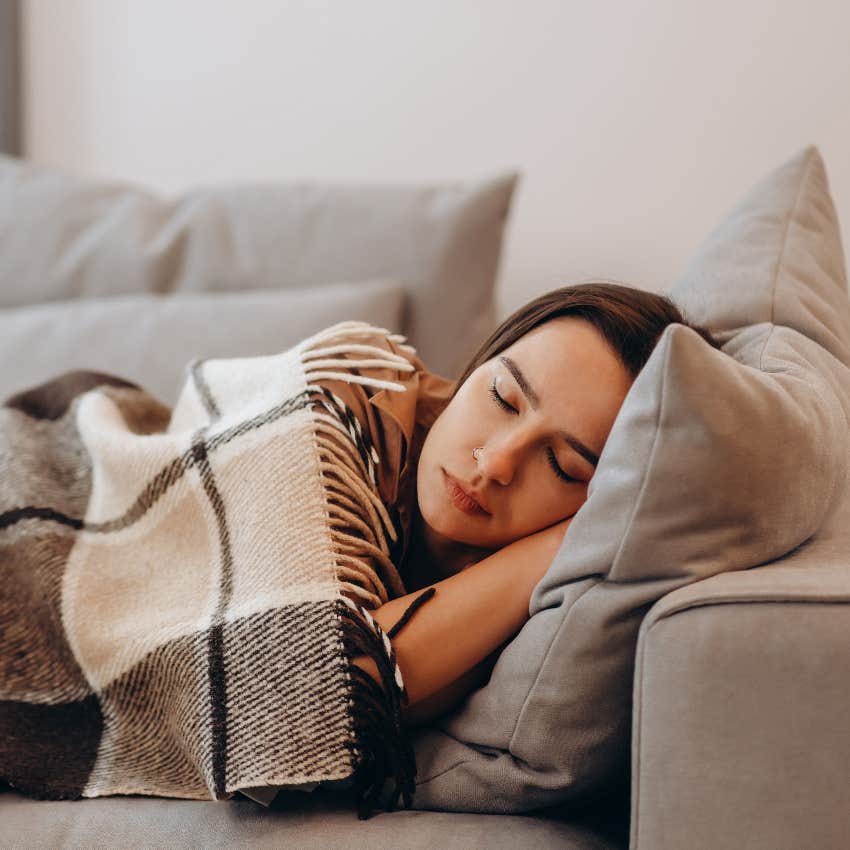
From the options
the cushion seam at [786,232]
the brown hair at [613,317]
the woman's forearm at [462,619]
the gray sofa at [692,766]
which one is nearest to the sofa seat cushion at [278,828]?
the gray sofa at [692,766]

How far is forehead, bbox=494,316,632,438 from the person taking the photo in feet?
2.76

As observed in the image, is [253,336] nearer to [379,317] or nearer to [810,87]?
[379,317]

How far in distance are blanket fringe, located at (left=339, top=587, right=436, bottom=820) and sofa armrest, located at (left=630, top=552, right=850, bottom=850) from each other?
219 mm

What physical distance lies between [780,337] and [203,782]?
64 cm

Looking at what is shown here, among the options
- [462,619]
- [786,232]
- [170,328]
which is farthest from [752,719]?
[170,328]

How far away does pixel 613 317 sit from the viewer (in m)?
0.90

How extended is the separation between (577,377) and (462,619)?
0.24 m

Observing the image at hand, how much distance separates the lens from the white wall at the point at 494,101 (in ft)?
4.75

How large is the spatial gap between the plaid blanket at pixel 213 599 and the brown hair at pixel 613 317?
0.12m

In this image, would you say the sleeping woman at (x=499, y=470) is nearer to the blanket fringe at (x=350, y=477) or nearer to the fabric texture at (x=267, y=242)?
the blanket fringe at (x=350, y=477)

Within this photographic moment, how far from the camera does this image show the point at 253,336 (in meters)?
1.31

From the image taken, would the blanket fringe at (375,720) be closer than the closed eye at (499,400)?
Yes

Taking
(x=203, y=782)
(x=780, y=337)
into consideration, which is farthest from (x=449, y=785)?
(x=780, y=337)

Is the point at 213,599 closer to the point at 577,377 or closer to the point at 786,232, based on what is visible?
the point at 577,377
